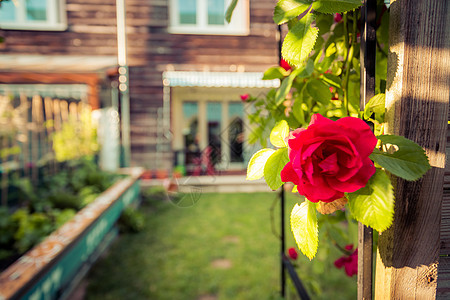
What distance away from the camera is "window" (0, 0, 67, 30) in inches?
236

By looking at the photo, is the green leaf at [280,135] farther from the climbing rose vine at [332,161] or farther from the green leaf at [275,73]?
the green leaf at [275,73]

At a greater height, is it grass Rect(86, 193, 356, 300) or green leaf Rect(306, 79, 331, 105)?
green leaf Rect(306, 79, 331, 105)

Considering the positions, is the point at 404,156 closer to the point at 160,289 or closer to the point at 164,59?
the point at 160,289

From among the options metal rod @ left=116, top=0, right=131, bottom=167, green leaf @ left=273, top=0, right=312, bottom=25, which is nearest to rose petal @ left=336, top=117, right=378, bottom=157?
green leaf @ left=273, top=0, right=312, bottom=25

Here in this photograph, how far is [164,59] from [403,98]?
20.6ft

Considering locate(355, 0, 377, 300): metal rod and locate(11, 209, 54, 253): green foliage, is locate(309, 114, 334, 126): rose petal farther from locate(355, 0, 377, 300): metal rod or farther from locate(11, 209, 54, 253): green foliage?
locate(11, 209, 54, 253): green foliage

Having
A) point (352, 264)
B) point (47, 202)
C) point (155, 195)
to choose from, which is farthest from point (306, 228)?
point (155, 195)

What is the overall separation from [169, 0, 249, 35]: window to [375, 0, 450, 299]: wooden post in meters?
6.30

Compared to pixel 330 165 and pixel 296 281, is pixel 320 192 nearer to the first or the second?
pixel 330 165

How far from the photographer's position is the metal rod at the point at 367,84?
52 cm

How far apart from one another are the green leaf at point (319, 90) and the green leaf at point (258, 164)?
21 cm

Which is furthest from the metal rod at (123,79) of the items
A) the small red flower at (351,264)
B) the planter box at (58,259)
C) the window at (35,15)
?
the small red flower at (351,264)

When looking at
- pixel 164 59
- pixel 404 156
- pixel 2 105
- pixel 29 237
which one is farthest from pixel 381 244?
pixel 164 59

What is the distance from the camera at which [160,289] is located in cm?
249
